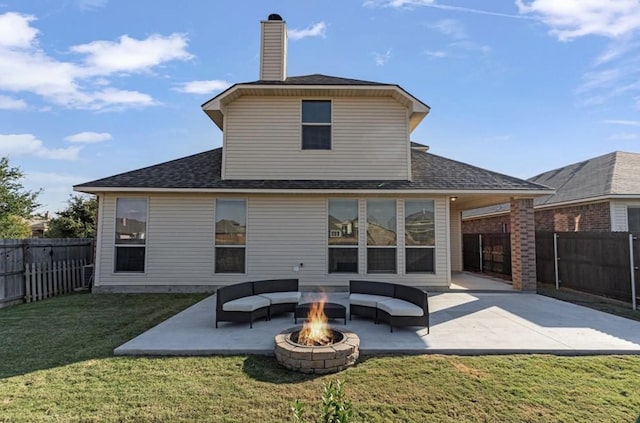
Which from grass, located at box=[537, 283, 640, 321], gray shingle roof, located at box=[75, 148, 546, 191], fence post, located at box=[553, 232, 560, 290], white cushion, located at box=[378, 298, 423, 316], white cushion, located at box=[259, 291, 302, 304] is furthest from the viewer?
fence post, located at box=[553, 232, 560, 290]

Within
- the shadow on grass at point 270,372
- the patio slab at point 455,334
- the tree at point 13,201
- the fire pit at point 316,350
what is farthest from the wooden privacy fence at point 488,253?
the tree at point 13,201

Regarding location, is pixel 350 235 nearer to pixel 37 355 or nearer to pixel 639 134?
pixel 37 355

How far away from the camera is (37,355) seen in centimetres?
479

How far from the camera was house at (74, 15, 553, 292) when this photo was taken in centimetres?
955

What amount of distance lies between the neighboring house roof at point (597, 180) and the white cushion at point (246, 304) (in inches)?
455

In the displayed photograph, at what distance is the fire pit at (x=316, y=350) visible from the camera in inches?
163

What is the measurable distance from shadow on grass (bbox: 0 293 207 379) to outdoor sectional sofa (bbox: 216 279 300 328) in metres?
1.54

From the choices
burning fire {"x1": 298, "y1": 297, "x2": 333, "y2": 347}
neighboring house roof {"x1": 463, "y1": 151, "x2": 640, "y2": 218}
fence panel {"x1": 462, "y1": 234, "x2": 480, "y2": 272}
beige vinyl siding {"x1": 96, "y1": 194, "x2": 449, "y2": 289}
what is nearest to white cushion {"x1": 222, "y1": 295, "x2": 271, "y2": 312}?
burning fire {"x1": 298, "y1": 297, "x2": 333, "y2": 347}

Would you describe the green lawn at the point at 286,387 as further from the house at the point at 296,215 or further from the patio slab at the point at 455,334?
the house at the point at 296,215

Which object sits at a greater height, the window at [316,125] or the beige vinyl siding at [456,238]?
the window at [316,125]

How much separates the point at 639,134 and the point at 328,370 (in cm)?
2621

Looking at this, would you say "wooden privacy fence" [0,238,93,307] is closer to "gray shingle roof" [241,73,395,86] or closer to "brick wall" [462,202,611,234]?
"gray shingle roof" [241,73,395,86]

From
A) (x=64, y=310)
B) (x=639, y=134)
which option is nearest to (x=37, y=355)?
(x=64, y=310)

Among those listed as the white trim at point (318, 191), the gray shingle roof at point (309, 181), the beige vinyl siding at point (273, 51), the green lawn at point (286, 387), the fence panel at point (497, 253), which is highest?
the beige vinyl siding at point (273, 51)
